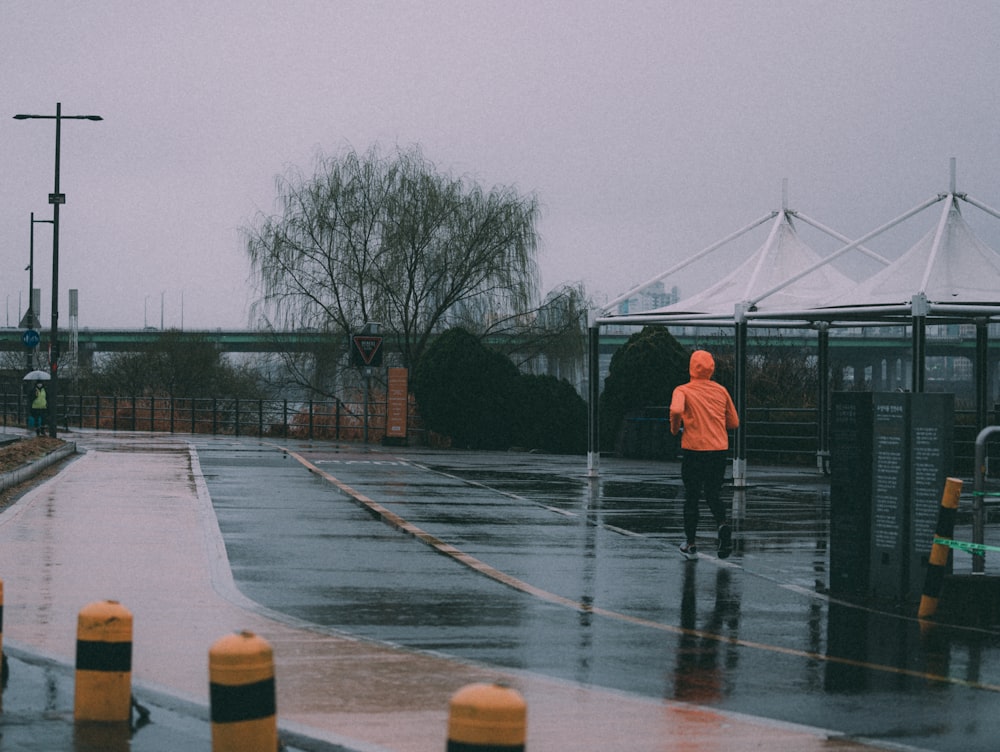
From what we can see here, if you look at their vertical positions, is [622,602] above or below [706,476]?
below

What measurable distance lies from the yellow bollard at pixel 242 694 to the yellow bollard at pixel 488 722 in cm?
146

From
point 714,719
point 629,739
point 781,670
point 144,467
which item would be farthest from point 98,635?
point 144,467

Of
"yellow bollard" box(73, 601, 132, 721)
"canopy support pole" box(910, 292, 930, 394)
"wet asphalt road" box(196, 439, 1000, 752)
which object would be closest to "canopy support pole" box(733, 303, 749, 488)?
"wet asphalt road" box(196, 439, 1000, 752)

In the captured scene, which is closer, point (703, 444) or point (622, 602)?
point (622, 602)

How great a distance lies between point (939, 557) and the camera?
1041 cm

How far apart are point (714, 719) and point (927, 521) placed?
4.64 metres

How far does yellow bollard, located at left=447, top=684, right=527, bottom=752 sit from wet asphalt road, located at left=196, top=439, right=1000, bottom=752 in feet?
10.4

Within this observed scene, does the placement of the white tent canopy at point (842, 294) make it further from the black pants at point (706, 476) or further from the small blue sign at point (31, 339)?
the small blue sign at point (31, 339)

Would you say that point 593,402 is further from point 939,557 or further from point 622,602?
point 939,557

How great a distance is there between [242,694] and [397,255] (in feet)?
131

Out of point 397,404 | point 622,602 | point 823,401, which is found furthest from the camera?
point 397,404

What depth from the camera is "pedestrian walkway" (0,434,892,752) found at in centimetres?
664

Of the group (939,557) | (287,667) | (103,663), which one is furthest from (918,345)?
(103,663)

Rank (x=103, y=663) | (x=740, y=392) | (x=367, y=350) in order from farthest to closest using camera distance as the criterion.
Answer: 1. (x=367, y=350)
2. (x=740, y=392)
3. (x=103, y=663)
